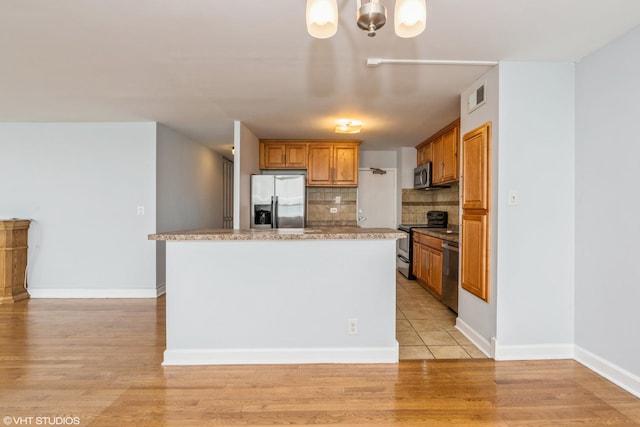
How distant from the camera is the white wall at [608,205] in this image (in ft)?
6.65

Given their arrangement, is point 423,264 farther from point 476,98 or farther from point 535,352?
point 476,98

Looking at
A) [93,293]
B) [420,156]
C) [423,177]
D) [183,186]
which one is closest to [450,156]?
[423,177]

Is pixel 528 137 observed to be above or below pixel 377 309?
above

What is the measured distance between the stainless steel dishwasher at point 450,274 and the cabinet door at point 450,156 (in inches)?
39.4

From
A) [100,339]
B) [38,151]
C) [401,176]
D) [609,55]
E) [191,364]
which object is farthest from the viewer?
[401,176]

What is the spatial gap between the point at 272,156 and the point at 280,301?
10.6 ft

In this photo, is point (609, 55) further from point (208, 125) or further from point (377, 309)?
point (208, 125)

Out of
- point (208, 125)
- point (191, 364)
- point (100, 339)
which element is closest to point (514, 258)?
point (191, 364)

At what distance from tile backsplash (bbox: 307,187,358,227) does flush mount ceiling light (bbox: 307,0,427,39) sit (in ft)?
14.5

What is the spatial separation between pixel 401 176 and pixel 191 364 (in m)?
4.53

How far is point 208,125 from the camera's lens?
436 cm

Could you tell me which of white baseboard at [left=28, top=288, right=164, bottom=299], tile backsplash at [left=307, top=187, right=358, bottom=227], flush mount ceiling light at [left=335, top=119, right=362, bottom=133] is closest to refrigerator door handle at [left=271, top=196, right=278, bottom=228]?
tile backsplash at [left=307, top=187, right=358, bottom=227]

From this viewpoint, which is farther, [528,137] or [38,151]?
[38,151]

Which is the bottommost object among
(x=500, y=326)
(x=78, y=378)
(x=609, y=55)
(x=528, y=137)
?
(x=78, y=378)
